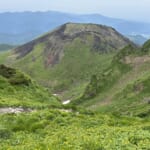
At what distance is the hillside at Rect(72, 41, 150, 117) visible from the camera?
100 metres

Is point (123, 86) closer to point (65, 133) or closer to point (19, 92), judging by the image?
point (19, 92)

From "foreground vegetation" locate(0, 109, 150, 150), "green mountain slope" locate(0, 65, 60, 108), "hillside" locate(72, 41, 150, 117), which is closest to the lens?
"foreground vegetation" locate(0, 109, 150, 150)

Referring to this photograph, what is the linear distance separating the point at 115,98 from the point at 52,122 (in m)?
77.4

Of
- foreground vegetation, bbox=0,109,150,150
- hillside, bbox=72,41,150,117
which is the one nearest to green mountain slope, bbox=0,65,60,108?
foreground vegetation, bbox=0,109,150,150

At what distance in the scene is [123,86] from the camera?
11894cm

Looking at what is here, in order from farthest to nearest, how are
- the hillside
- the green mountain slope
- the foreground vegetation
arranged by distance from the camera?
1. the hillside
2. the green mountain slope
3. the foreground vegetation

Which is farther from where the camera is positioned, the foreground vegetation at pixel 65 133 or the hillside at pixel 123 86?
the hillside at pixel 123 86

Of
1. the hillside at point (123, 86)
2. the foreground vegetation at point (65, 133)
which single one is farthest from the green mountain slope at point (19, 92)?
the hillside at point (123, 86)

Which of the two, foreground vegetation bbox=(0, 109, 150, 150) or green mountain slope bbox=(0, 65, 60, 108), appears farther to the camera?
green mountain slope bbox=(0, 65, 60, 108)

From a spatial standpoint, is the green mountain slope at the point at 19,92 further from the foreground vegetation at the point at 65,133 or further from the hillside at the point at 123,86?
the hillside at the point at 123,86

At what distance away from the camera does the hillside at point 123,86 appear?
100125mm

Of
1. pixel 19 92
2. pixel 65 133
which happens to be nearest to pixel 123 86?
pixel 19 92

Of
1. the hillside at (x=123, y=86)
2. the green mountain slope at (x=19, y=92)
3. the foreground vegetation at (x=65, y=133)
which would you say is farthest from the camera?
the hillside at (x=123, y=86)

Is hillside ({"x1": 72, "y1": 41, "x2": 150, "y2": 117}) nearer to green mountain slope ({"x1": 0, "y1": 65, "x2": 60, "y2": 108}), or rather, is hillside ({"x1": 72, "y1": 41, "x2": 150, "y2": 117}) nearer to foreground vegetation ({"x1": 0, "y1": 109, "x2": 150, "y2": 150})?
green mountain slope ({"x1": 0, "y1": 65, "x2": 60, "y2": 108})
